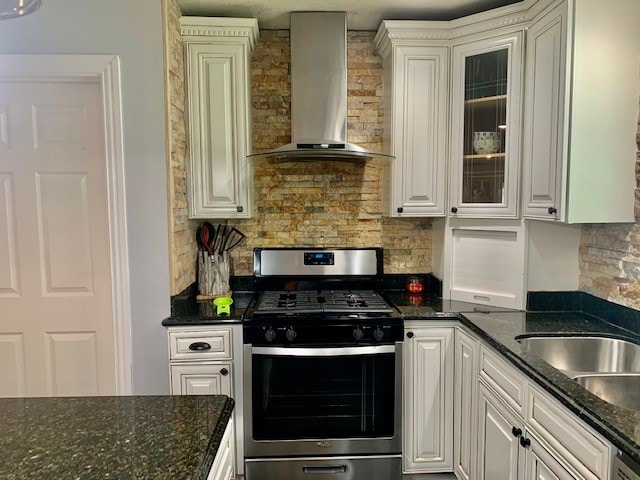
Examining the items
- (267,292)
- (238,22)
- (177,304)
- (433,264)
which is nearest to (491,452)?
(433,264)

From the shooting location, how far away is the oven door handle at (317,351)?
213 centimetres

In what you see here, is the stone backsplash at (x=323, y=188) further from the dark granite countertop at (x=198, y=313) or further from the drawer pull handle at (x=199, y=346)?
the drawer pull handle at (x=199, y=346)

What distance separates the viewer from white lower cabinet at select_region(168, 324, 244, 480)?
85.7 inches

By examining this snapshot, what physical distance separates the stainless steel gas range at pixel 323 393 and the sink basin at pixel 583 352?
664mm

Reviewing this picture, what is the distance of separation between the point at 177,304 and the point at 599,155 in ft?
7.23

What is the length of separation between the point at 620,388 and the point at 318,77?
6.98 ft

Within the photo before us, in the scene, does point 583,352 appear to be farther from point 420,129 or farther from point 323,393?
point 420,129

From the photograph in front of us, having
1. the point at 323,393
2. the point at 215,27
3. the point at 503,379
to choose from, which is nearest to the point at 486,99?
the point at 503,379

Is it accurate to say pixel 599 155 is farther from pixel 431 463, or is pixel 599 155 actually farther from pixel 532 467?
pixel 431 463

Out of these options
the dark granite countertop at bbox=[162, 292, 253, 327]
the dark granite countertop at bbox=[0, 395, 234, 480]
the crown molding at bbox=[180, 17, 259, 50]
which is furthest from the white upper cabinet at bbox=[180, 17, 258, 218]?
the dark granite countertop at bbox=[0, 395, 234, 480]

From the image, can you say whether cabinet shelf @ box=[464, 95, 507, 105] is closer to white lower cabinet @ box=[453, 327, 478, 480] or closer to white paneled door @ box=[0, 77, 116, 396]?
white lower cabinet @ box=[453, 327, 478, 480]

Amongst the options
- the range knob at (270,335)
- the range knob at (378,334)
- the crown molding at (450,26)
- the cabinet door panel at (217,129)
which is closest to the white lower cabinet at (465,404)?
the range knob at (378,334)

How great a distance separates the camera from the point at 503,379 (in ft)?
5.67

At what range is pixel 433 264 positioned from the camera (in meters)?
2.80
